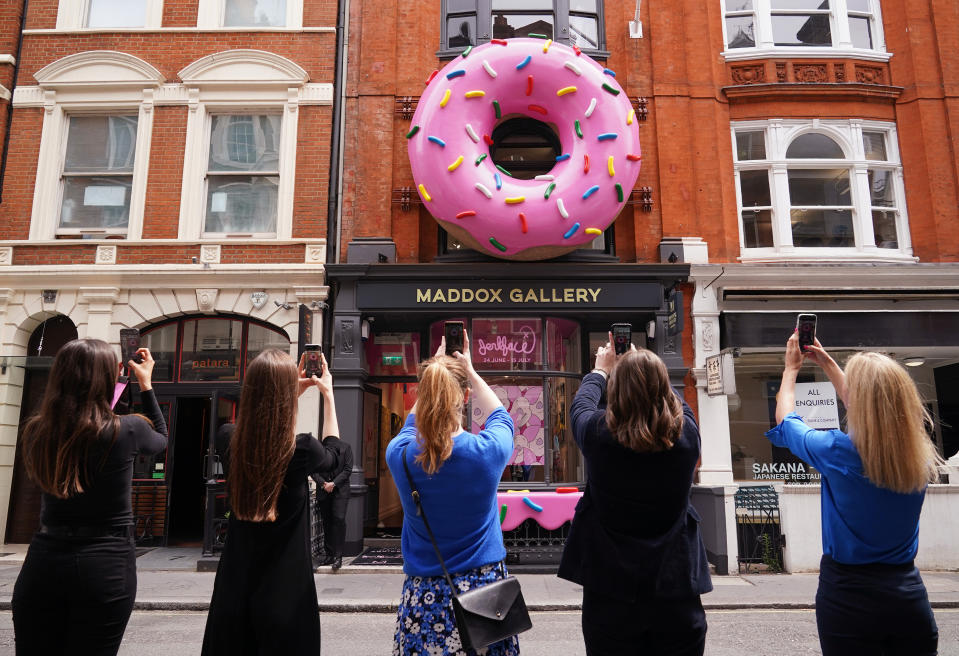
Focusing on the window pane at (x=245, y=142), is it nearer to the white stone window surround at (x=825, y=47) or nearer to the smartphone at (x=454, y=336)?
the white stone window surround at (x=825, y=47)

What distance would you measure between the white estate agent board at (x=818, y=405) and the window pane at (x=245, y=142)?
9.18m

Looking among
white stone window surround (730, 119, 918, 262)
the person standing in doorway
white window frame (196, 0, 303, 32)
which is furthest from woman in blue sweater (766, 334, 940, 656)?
white window frame (196, 0, 303, 32)

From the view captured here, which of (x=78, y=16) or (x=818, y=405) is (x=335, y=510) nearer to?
(x=818, y=405)

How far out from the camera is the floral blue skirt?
2557 mm

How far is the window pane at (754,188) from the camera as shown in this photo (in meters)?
11.2

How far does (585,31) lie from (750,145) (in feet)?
11.4

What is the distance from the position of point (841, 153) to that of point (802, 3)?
Answer: 2.88 metres

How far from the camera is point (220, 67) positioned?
11.2 m

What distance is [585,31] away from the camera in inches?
457

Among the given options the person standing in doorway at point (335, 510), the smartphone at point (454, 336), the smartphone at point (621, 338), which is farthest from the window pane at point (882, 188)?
the smartphone at point (454, 336)

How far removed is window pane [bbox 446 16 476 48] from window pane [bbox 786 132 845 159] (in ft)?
18.9

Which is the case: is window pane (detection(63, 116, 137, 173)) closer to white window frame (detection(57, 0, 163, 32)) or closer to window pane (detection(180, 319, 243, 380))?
white window frame (detection(57, 0, 163, 32))

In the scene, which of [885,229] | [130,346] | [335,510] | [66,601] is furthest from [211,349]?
[885,229]

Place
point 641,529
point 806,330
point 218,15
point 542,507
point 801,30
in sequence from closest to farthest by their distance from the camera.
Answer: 1. point 641,529
2. point 806,330
3. point 542,507
4. point 218,15
5. point 801,30
